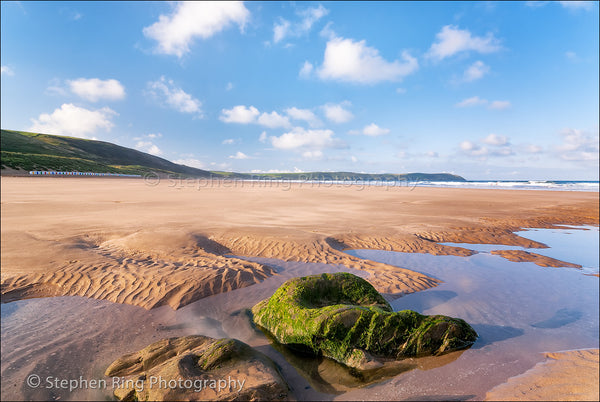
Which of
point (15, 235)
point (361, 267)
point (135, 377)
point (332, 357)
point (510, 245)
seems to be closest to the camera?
point (135, 377)

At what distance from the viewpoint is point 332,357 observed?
13.9 feet

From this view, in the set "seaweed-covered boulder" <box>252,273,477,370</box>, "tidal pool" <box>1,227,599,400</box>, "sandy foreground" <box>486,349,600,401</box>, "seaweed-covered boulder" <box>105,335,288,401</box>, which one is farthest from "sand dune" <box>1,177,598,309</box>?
"sandy foreground" <box>486,349,600,401</box>

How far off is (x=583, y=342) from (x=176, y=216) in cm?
1507

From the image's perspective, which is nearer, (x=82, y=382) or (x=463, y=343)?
(x=82, y=382)

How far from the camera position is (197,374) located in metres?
3.32

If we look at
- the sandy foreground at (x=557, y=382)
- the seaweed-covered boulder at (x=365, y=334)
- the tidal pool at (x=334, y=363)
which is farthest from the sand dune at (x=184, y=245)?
the sandy foreground at (x=557, y=382)

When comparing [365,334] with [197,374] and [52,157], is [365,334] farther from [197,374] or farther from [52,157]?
[52,157]

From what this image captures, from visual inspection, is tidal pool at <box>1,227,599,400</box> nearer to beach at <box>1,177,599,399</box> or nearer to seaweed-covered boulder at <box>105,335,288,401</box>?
beach at <box>1,177,599,399</box>

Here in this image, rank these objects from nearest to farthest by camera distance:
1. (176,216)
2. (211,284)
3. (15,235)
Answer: (211,284) < (15,235) < (176,216)

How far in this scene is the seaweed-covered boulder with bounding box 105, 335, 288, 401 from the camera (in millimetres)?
3072

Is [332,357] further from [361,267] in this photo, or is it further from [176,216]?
[176,216]

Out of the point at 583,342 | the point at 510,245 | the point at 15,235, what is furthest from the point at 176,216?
the point at 510,245

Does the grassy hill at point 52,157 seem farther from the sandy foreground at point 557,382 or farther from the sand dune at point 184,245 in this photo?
the sandy foreground at point 557,382

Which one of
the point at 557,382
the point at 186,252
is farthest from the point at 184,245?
the point at 557,382
